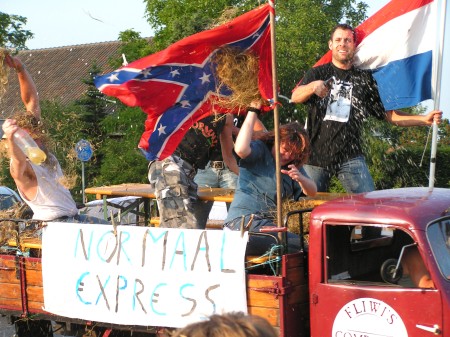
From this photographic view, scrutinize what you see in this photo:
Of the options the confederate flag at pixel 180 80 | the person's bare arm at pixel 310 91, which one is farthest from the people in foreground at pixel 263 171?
the person's bare arm at pixel 310 91

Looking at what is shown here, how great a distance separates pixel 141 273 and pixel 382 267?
1.69 meters

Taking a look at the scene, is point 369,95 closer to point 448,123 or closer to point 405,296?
point 405,296

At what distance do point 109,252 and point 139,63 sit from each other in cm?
139

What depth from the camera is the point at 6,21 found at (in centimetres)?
3209

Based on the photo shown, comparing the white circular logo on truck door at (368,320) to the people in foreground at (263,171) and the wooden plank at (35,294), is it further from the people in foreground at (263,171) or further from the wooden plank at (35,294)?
the wooden plank at (35,294)

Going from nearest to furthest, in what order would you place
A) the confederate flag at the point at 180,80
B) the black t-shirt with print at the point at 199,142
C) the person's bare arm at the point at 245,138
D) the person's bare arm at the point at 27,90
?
the person's bare arm at the point at 245,138 → the confederate flag at the point at 180,80 → the black t-shirt with print at the point at 199,142 → the person's bare arm at the point at 27,90

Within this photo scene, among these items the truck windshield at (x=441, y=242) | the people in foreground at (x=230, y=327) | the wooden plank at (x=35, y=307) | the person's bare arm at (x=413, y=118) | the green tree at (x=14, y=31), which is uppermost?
the green tree at (x=14, y=31)

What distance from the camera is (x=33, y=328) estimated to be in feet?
23.4

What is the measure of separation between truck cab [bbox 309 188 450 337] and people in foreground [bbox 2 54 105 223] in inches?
93.0

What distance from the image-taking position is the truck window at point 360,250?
220 inches

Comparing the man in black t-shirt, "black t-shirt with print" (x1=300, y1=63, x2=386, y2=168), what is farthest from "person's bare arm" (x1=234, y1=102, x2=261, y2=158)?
"black t-shirt with print" (x1=300, y1=63, x2=386, y2=168)

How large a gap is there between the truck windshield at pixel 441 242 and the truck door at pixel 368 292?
0.13 metres

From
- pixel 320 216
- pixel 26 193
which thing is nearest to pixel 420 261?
pixel 320 216

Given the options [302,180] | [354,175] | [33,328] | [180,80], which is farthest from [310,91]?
[33,328]
